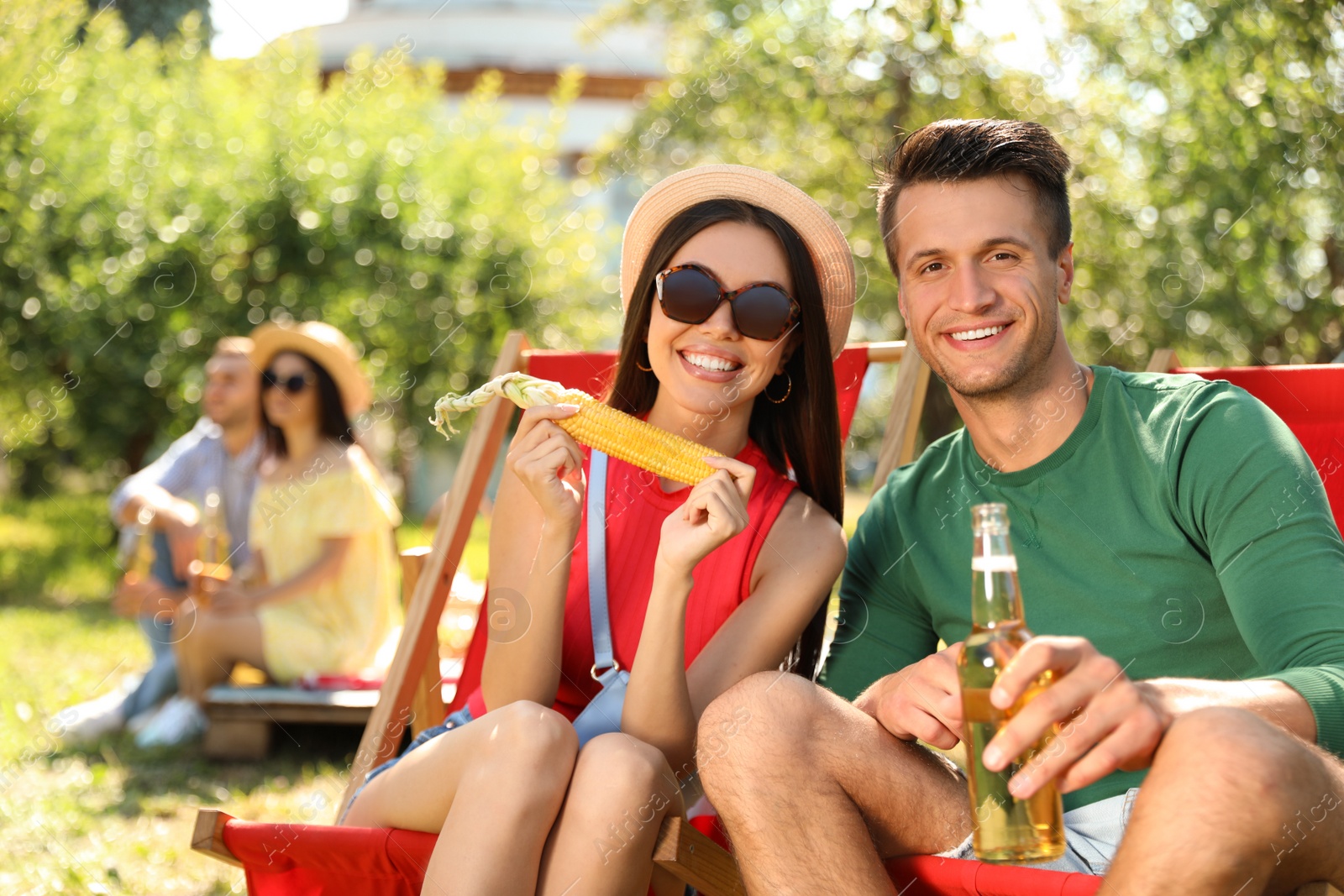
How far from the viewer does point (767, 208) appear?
275 cm

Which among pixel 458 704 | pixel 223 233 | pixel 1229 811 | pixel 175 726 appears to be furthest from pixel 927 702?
pixel 223 233

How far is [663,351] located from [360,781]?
122cm

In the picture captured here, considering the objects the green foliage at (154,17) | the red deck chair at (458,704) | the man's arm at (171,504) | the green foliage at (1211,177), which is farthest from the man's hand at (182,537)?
the green foliage at (154,17)

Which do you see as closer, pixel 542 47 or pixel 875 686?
pixel 875 686

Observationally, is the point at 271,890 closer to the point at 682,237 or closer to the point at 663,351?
the point at 663,351

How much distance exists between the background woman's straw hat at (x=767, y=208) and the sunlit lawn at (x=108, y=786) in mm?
2258

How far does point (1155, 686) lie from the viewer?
1.70 metres

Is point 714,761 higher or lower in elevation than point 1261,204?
lower

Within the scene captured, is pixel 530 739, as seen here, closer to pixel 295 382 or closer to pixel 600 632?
pixel 600 632

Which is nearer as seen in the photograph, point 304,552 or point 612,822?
point 612,822

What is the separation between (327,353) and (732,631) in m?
3.33

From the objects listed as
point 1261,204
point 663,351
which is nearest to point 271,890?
point 663,351

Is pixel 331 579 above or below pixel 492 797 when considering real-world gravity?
below

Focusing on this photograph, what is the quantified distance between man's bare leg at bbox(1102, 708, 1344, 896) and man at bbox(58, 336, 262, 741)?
182 inches
